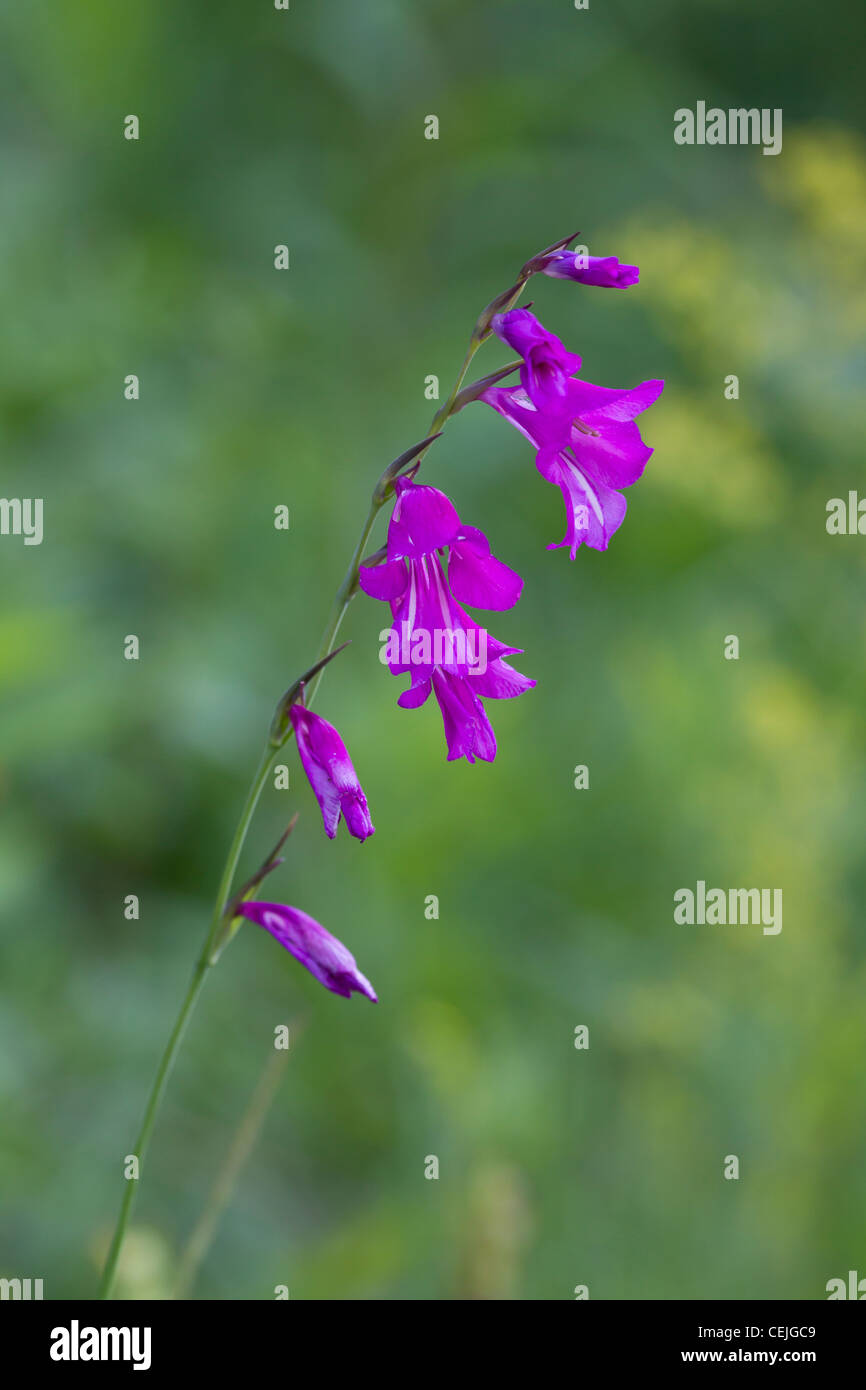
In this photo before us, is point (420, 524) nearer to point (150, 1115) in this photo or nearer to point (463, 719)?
point (463, 719)

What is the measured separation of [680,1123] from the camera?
294cm

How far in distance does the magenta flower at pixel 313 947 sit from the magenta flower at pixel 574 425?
19.0 inches

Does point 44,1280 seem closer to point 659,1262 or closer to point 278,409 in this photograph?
point 659,1262

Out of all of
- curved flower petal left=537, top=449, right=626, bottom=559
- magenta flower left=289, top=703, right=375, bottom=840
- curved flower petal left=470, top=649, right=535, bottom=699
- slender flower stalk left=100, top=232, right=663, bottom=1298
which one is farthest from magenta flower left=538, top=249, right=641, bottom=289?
magenta flower left=289, top=703, right=375, bottom=840

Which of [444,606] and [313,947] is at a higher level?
[444,606]

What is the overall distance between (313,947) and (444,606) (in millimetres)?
390

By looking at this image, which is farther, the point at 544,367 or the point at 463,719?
the point at 463,719

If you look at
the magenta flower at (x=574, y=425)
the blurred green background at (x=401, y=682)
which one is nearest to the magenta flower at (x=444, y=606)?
the magenta flower at (x=574, y=425)

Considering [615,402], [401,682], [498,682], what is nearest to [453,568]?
[498,682]

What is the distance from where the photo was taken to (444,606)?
139 centimetres

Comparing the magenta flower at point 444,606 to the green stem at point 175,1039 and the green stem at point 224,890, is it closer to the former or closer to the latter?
the green stem at point 224,890

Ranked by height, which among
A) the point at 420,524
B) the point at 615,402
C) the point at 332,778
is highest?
the point at 615,402

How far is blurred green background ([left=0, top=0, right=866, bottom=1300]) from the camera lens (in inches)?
114

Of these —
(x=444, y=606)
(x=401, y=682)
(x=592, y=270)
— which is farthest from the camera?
(x=401, y=682)
